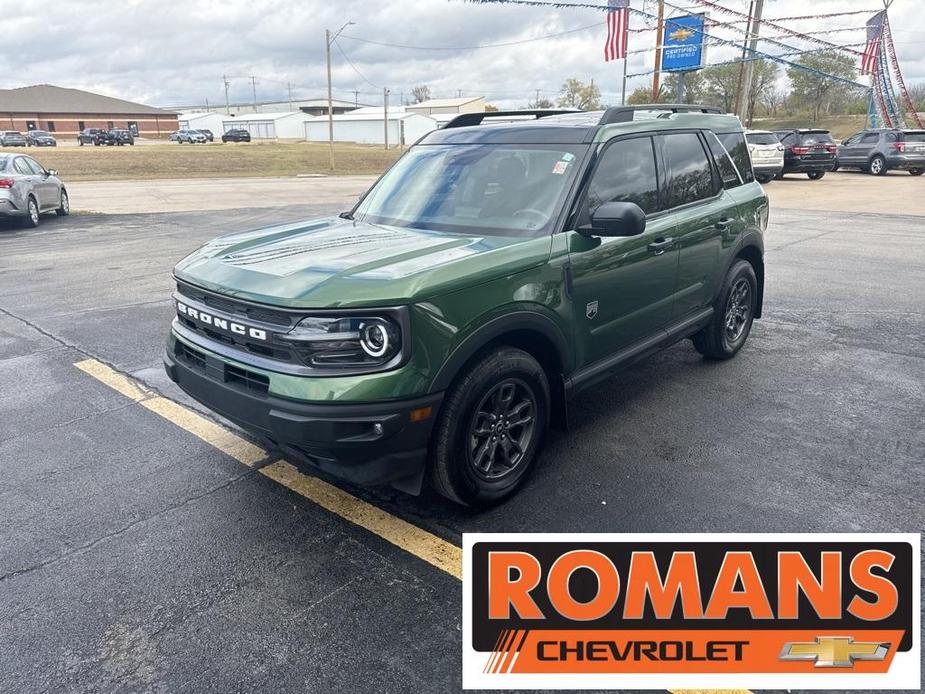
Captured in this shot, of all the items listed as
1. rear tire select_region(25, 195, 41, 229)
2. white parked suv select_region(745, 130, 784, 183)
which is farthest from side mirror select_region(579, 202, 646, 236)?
white parked suv select_region(745, 130, 784, 183)

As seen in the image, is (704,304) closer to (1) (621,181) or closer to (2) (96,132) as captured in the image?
(1) (621,181)

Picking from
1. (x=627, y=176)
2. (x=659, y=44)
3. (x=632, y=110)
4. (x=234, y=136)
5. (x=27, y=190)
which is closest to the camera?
(x=627, y=176)

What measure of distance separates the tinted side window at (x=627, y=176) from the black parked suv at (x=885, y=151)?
93.8 ft

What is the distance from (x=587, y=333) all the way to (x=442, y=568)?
61.6 inches

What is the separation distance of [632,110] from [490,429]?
2.46m

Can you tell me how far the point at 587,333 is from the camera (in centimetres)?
384

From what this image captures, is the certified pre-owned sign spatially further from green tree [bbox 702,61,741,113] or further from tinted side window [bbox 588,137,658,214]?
green tree [bbox 702,61,741,113]

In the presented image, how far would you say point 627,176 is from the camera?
4.17 metres

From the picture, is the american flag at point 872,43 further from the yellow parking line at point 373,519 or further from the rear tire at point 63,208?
the yellow parking line at point 373,519

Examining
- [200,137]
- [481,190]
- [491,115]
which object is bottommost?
[481,190]

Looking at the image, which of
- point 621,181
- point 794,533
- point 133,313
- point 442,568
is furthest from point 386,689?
point 133,313

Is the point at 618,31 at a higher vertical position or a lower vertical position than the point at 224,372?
higher

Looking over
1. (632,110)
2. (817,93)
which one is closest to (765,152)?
(632,110)

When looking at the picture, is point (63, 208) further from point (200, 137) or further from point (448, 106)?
point (448, 106)
